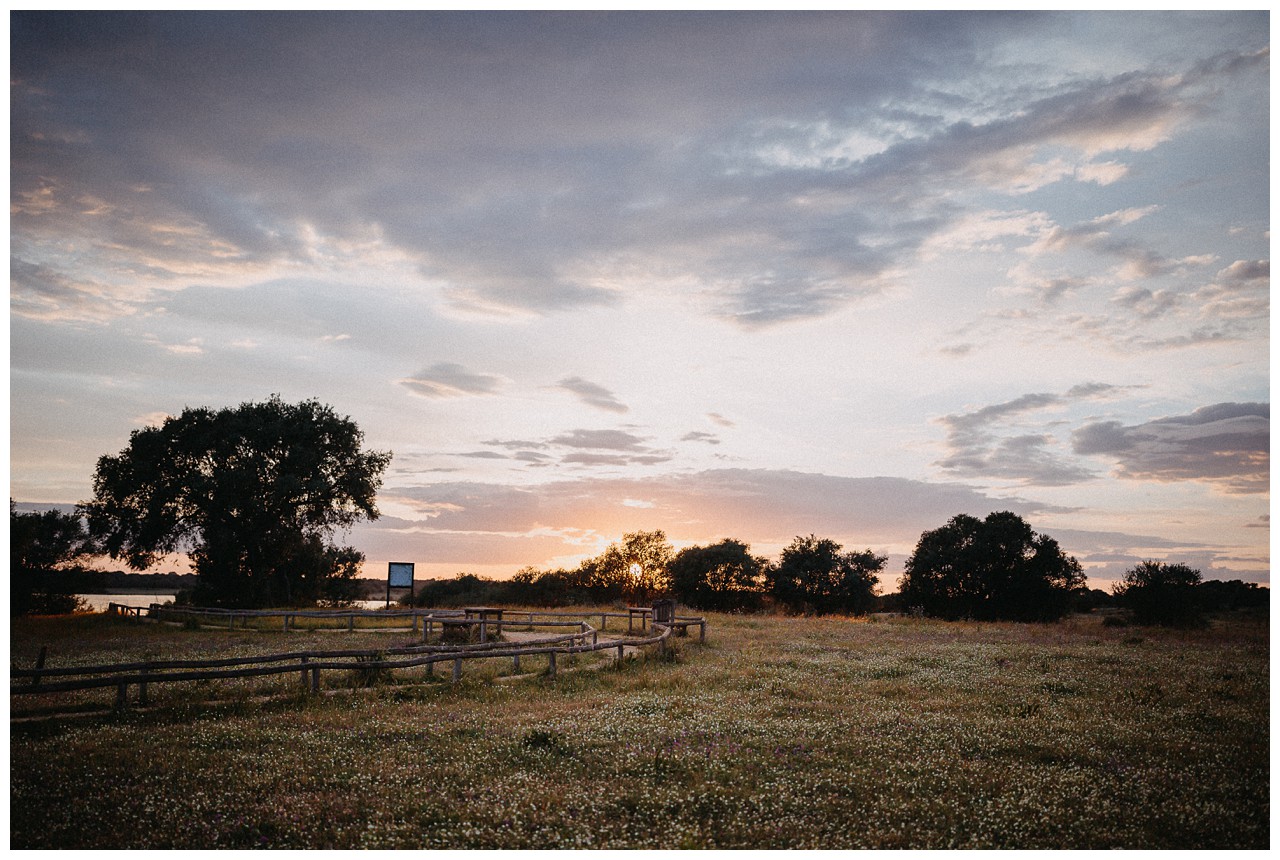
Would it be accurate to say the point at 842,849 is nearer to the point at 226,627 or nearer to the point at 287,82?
the point at 287,82

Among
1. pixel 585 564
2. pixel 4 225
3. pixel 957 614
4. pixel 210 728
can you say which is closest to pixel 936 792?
pixel 210 728

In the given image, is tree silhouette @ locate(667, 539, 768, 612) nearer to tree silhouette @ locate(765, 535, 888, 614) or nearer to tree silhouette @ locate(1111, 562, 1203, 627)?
tree silhouette @ locate(765, 535, 888, 614)

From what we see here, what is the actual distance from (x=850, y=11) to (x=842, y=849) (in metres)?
15.9

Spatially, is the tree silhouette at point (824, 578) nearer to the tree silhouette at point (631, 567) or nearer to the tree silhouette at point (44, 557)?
the tree silhouette at point (631, 567)

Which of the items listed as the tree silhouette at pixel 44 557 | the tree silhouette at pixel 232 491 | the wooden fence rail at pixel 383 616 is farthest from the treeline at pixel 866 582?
the tree silhouette at pixel 44 557

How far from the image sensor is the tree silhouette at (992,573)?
2562 inches

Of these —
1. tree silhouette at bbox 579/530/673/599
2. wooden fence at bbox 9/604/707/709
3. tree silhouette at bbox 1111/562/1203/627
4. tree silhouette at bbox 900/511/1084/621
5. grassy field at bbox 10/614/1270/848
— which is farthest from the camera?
tree silhouette at bbox 579/530/673/599

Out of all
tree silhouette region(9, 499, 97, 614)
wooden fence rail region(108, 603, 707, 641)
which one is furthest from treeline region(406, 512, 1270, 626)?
tree silhouette region(9, 499, 97, 614)

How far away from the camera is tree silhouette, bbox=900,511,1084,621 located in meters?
65.1

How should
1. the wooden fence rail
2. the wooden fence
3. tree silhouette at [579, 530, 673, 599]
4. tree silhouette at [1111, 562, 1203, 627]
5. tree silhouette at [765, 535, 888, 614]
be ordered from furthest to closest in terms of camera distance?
tree silhouette at [579, 530, 673, 599]
tree silhouette at [765, 535, 888, 614]
tree silhouette at [1111, 562, 1203, 627]
the wooden fence rail
the wooden fence

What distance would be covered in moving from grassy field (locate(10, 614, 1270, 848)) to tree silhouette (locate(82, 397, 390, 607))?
36957 millimetres

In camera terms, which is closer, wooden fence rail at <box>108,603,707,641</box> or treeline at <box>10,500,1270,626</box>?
wooden fence rail at <box>108,603,707,641</box>

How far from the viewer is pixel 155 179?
70.5 feet

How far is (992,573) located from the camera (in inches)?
2618
